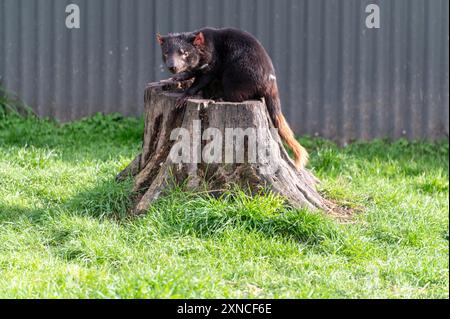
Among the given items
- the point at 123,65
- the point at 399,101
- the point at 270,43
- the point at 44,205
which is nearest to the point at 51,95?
the point at 123,65

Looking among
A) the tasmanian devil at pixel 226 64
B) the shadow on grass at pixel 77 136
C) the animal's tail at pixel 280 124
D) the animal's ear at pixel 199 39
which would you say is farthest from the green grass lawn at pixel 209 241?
the animal's ear at pixel 199 39

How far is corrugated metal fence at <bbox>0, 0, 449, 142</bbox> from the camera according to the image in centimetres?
749

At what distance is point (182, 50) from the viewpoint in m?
5.08

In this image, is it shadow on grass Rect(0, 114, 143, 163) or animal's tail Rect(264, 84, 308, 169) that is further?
shadow on grass Rect(0, 114, 143, 163)

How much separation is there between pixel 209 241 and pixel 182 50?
130 centimetres

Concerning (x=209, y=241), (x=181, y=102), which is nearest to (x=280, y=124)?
(x=181, y=102)

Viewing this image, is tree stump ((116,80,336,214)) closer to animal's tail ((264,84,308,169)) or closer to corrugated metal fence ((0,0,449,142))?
animal's tail ((264,84,308,169))

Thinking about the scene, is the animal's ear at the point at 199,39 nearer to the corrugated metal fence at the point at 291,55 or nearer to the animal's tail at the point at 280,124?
the animal's tail at the point at 280,124

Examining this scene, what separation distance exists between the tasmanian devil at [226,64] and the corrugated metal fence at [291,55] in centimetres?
224

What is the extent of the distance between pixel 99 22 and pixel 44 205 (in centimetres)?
283

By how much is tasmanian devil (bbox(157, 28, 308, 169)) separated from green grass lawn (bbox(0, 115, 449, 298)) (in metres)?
0.73

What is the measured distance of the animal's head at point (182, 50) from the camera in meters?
5.05

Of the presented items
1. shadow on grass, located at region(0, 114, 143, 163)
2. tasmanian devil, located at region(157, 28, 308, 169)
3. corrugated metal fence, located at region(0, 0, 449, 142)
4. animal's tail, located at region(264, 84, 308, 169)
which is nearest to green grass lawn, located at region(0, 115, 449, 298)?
animal's tail, located at region(264, 84, 308, 169)
